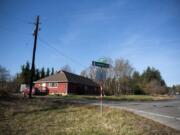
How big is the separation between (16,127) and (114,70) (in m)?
69.4

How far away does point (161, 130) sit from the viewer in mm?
10039

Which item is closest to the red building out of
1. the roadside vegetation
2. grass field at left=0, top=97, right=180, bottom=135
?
the roadside vegetation

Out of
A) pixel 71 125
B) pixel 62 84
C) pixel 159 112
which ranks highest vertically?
pixel 62 84

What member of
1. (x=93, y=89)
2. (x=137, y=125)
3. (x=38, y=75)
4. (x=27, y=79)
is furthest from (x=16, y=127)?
(x=38, y=75)

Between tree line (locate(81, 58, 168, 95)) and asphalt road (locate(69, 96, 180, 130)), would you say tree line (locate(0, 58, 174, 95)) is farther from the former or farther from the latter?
asphalt road (locate(69, 96, 180, 130))

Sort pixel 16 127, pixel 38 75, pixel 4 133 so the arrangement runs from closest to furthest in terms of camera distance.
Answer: pixel 4 133 < pixel 16 127 < pixel 38 75

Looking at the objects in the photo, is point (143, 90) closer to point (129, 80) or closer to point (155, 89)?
point (155, 89)

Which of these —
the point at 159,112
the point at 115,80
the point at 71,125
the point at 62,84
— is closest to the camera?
the point at 71,125

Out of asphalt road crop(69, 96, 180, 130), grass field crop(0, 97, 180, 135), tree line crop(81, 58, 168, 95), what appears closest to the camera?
grass field crop(0, 97, 180, 135)

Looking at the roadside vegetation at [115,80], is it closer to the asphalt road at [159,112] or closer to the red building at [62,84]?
the red building at [62,84]

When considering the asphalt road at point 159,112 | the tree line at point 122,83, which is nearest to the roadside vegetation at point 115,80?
the tree line at point 122,83

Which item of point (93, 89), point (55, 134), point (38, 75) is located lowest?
point (55, 134)

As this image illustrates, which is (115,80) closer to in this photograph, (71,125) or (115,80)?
(115,80)

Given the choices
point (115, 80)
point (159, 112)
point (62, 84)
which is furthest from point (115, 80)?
point (159, 112)
